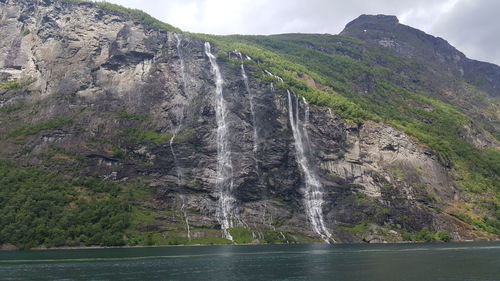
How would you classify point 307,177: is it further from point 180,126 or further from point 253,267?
point 253,267

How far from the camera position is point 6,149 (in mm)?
142000

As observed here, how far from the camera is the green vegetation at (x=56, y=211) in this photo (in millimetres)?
111125

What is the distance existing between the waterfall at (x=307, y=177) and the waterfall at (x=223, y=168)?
2292 cm

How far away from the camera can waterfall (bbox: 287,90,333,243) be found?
138 metres

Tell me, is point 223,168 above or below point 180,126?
below

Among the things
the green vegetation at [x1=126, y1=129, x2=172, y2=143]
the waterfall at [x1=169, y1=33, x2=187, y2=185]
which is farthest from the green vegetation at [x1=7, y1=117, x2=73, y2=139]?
the waterfall at [x1=169, y1=33, x2=187, y2=185]

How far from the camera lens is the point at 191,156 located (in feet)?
484

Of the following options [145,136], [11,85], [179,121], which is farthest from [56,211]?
[11,85]

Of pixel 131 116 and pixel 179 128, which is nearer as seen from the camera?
pixel 179 128

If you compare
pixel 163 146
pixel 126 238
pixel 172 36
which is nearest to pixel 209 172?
pixel 163 146

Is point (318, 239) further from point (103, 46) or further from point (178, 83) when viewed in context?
point (103, 46)

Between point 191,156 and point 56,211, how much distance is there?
1716 inches

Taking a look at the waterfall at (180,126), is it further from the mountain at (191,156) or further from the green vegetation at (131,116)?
the green vegetation at (131,116)

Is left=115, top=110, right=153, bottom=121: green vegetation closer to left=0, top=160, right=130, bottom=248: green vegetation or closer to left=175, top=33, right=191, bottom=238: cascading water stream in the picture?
left=175, top=33, right=191, bottom=238: cascading water stream
